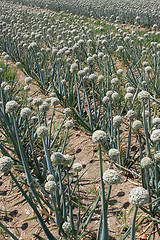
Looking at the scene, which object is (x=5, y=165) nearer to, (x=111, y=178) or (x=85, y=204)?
(x=111, y=178)

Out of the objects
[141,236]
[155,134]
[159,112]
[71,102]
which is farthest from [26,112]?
[159,112]

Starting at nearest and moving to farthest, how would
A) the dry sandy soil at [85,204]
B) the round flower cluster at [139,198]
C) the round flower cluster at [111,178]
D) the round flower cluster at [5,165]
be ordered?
1. the round flower cluster at [139,198]
2. the round flower cluster at [111,178]
3. the round flower cluster at [5,165]
4. the dry sandy soil at [85,204]

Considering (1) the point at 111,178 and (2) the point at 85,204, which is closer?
(1) the point at 111,178

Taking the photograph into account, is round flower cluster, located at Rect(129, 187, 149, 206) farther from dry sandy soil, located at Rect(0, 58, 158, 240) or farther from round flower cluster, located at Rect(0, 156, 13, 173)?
dry sandy soil, located at Rect(0, 58, 158, 240)

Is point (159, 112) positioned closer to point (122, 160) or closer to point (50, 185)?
point (122, 160)

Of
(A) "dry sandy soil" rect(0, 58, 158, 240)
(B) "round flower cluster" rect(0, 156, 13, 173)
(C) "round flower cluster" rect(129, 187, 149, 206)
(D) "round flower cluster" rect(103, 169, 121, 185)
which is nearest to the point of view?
(C) "round flower cluster" rect(129, 187, 149, 206)

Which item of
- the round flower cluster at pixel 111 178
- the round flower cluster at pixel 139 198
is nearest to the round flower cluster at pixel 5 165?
the round flower cluster at pixel 111 178

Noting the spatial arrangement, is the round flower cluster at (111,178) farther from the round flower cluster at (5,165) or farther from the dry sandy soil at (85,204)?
the dry sandy soil at (85,204)

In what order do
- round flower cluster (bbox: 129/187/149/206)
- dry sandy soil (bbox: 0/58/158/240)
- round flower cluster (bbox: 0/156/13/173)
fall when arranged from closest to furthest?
round flower cluster (bbox: 129/187/149/206) < round flower cluster (bbox: 0/156/13/173) < dry sandy soil (bbox: 0/58/158/240)

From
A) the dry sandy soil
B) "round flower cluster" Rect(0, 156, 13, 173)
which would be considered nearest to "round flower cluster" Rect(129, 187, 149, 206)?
"round flower cluster" Rect(0, 156, 13, 173)

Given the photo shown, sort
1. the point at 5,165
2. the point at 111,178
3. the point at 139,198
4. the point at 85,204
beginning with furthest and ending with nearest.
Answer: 1. the point at 85,204
2. the point at 5,165
3. the point at 111,178
4. the point at 139,198

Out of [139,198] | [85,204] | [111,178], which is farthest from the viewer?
[85,204]

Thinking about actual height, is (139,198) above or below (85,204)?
above

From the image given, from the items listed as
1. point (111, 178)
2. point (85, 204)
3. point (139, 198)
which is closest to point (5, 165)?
point (111, 178)
